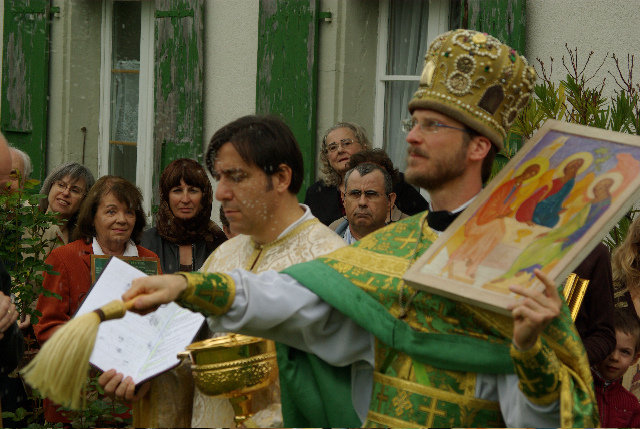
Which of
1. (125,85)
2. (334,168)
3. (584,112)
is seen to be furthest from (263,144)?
(125,85)

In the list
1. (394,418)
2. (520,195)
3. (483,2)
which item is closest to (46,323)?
(394,418)

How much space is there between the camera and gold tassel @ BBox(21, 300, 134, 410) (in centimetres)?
210

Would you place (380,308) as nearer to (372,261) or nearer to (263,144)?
(372,261)

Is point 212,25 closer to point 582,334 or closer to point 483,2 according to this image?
point 483,2

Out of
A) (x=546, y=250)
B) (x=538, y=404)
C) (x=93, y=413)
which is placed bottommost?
(x=93, y=413)

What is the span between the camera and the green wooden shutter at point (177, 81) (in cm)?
731

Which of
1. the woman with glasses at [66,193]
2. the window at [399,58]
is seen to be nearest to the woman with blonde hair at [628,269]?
the window at [399,58]

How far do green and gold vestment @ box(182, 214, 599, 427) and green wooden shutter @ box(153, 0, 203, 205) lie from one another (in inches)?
184

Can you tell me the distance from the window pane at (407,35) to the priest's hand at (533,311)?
479 cm

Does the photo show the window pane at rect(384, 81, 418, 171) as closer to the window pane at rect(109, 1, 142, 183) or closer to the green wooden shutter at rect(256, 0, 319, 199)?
the green wooden shutter at rect(256, 0, 319, 199)

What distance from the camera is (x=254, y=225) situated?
123 inches

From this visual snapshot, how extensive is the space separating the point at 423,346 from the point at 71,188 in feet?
12.6

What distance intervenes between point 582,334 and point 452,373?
1.57 m

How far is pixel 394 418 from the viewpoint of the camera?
8.68 feet
